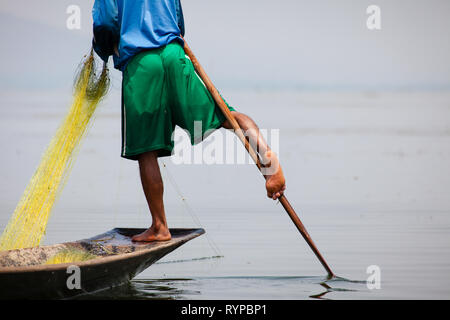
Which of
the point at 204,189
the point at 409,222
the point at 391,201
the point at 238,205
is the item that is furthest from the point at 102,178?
the point at 409,222

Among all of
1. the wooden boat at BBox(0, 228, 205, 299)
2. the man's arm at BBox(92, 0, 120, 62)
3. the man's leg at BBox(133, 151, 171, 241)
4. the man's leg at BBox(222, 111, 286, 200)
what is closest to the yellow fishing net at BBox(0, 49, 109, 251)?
the wooden boat at BBox(0, 228, 205, 299)

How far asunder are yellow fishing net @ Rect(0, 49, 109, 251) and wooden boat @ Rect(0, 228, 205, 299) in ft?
0.55

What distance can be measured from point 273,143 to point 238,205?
4880 mm

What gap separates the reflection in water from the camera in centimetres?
420

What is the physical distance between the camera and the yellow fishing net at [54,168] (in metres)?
4.43

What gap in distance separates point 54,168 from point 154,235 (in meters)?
0.64

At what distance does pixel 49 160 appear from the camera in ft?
14.8

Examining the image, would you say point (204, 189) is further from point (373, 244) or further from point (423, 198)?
point (373, 244)
